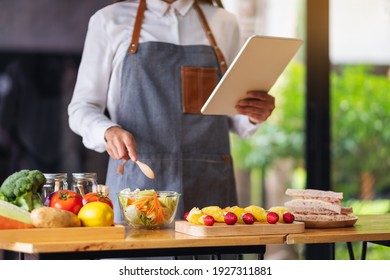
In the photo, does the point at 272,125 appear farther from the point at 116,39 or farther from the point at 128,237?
the point at 128,237

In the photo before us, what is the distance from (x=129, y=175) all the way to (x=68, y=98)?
1.25 m

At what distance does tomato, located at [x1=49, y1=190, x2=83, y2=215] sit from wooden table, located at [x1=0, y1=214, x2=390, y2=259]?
16cm

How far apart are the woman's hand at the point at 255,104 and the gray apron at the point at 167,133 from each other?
30 centimetres

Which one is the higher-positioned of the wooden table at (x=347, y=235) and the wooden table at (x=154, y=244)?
the wooden table at (x=347, y=235)

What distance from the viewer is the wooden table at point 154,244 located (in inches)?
82.1

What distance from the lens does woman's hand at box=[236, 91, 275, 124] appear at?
2986 mm

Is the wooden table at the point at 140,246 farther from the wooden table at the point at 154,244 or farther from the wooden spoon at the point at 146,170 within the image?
the wooden spoon at the point at 146,170

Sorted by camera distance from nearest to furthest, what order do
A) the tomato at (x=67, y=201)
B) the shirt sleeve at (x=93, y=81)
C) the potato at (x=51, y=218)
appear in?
1. the potato at (x=51, y=218)
2. the tomato at (x=67, y=201)
3. the shirt sleeve at (x=93, y=81)

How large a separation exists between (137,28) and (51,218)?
131 cm

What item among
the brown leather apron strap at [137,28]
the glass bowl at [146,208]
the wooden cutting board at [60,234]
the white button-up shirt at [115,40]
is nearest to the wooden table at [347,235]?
the glass bowl at [146,208]

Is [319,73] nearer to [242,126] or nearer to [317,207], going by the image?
[242,126]

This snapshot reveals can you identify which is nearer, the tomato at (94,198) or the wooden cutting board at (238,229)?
the wooden cutting board at (238,229)

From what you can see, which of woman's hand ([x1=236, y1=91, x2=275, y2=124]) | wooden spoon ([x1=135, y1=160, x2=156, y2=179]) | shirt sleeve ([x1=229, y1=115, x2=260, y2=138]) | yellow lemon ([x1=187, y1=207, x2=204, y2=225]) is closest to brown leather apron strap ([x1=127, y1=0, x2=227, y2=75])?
→ shirt sleeve ([x1=229, y1=115, x2=260, y2=138])

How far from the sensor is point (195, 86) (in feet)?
10.8
